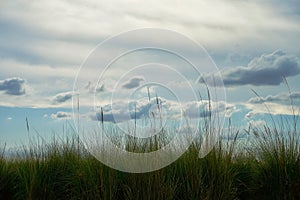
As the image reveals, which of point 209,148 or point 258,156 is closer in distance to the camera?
point 209,148

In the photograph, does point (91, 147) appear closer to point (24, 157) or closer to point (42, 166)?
point (42, 166)

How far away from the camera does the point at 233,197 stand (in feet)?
19.8

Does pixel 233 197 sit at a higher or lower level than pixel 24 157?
lower

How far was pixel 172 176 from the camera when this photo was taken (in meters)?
6.10

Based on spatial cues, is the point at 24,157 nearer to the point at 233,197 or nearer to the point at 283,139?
the point at 233,197

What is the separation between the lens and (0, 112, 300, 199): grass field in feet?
18.8

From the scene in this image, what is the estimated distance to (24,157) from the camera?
7.36 metres

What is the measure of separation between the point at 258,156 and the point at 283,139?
0.50 meters

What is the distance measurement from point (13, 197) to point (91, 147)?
1.49m

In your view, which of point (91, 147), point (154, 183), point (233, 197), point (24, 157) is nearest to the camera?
point (154, 183)

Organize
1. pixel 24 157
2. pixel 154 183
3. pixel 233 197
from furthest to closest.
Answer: pixel 24 157, pixel 233 197, pixel 154 183

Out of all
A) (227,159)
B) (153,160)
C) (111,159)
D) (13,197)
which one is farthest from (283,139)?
(13,197)

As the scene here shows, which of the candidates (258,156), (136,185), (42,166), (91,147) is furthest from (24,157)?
(258,156)

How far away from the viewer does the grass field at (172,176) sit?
573cm
